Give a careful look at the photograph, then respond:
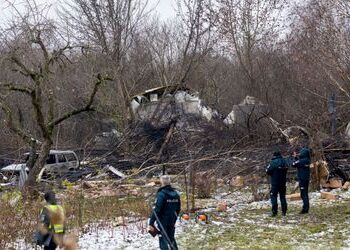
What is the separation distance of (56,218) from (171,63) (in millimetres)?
37087

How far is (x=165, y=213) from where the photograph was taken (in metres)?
8.56

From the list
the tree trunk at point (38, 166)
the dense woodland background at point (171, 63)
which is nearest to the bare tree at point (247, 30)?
the dense woodland background at point (171, 63)

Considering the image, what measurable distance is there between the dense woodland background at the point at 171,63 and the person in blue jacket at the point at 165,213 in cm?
883

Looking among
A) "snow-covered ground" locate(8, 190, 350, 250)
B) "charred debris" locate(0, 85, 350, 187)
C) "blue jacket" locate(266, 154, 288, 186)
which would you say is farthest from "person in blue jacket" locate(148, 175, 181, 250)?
"charred debris" locate(0, 85, 350, 187)

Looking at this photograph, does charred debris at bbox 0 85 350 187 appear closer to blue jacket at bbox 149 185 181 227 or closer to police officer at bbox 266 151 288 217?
police officer at bbox 266 151 288 217

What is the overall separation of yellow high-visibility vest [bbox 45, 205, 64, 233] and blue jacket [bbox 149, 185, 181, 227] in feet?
4.71

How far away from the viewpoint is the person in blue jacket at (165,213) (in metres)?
8.48

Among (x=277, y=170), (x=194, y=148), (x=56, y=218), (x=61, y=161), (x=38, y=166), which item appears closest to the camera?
(x=56, y=218)

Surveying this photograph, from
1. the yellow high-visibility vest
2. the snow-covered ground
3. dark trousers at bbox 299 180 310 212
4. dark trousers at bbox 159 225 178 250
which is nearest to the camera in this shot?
the yellow high-visibility vest

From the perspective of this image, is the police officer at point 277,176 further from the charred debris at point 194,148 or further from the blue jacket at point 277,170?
the charred debris at point 194,148

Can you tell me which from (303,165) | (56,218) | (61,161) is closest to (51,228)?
(56,218)

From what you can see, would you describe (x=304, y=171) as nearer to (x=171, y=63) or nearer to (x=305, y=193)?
(x=305, y=193)

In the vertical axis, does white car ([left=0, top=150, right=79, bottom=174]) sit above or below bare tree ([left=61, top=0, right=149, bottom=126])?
below

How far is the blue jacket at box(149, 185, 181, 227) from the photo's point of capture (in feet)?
27.9
